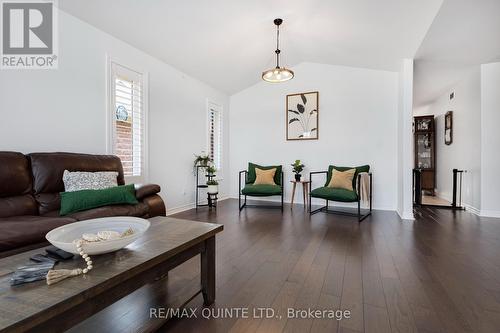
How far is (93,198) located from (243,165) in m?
3.76

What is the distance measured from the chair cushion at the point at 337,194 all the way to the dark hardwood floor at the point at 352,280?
1.98ft

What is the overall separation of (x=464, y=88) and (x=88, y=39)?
5.99 metres

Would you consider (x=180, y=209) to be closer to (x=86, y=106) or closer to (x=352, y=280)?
(x=86, y=106)

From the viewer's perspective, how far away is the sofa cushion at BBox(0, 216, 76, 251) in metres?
1.41

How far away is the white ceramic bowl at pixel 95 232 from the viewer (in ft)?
3.29

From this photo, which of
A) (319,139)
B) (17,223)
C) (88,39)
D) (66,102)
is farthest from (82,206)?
(319,139)

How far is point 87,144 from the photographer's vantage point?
2.86 metres

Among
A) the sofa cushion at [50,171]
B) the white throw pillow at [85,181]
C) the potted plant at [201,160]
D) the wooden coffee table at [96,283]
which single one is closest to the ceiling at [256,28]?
the potted plant at [201,160]

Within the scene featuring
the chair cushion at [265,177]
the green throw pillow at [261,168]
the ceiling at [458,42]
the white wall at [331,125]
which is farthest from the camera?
the green throw pillow at [261,168]

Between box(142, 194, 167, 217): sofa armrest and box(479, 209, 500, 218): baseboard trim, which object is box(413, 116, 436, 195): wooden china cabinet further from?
box(142, 194, 167, 217): sofa armrest

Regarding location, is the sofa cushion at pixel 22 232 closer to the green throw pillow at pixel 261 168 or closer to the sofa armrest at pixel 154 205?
the sofa armrest at pixel 154 205

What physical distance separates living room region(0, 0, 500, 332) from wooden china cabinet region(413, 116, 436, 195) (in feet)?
0.59
